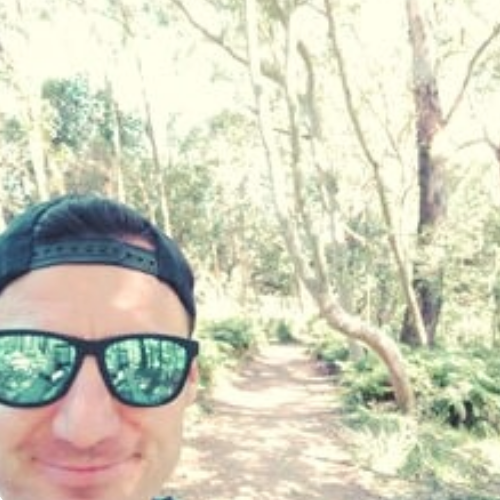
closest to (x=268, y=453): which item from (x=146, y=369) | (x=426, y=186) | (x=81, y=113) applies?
(x=426, y=186)

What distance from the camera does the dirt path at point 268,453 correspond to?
334 inches

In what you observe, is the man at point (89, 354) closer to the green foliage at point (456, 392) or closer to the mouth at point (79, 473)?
the mouth at point (79, 473)

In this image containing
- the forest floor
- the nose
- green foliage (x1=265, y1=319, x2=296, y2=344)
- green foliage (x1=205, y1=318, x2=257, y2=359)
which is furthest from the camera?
green foliage (x1=265, y1=319, x2=296, y2=344)

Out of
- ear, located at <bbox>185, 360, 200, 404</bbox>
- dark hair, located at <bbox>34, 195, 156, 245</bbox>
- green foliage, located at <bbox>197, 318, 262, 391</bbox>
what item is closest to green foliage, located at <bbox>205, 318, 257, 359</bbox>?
Answer: green foliage, located at <bbox>197, 318, 262, 391</bbox>

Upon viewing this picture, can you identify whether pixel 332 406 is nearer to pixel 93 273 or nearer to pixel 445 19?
pixel 445 19

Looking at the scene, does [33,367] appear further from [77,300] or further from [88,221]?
[88,221]

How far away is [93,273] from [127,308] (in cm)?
6

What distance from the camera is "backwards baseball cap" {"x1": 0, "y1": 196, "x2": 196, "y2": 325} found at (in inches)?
43.8

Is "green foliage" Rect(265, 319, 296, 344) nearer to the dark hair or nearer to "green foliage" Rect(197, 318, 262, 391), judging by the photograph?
"green foliage" Rect(197, 318, 262, 391)

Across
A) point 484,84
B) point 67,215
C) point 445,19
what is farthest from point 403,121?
point 67,215

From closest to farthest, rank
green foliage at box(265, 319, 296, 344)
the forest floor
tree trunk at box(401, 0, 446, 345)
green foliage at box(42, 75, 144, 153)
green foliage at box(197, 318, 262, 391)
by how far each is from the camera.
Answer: the forest floor → tree trunk at box(401, 0, 446, 345) → green foliage at box(197, 318, 262, 391) → green foliage at box(42, 75, 144, 153) → green foliage at box(265, 319, 296, 344)

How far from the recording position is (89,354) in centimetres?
109

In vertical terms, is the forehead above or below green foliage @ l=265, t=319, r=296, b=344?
above

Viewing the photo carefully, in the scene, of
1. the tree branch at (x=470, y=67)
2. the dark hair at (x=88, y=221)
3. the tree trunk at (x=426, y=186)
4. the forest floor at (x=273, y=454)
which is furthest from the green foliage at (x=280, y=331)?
the dark hair at (x=88, y=221)
